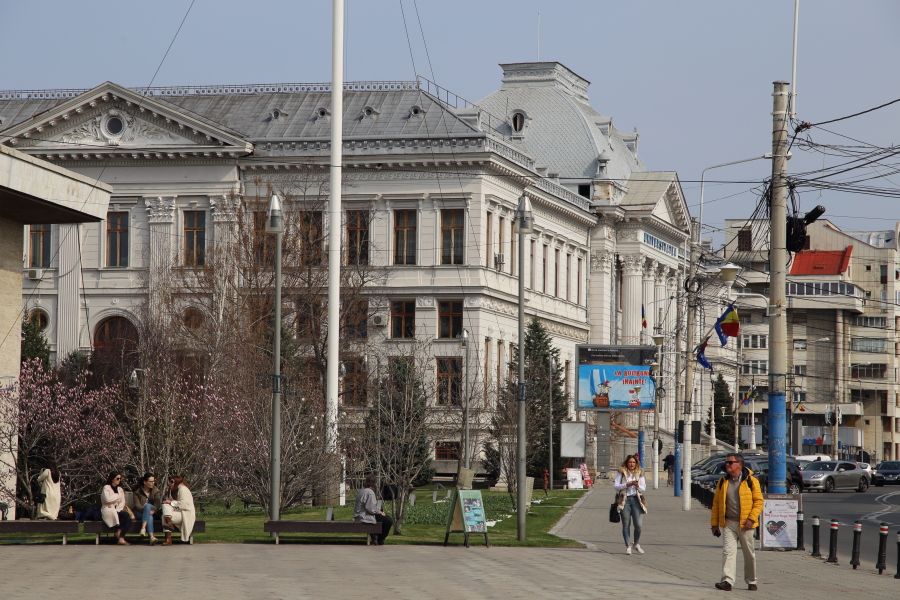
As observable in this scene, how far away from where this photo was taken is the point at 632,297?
102 m

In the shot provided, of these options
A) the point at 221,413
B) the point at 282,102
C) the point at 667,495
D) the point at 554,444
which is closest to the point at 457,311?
the point at 554,444

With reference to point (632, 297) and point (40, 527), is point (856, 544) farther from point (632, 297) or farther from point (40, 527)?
point (632, 297)

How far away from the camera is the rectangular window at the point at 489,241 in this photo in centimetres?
7962

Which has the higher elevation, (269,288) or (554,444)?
(269,288)

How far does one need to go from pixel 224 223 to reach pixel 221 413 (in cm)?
3379

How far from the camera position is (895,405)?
16050cm

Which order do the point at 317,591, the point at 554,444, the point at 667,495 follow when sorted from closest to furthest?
the point at 317,591 → the point at 667,495 → the point at 554,444

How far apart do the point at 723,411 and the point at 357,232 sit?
5552 cm

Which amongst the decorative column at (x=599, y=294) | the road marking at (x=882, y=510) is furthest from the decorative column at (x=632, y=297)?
the road marking at (x=882, y=510)

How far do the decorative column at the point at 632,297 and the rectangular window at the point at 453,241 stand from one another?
24.2m

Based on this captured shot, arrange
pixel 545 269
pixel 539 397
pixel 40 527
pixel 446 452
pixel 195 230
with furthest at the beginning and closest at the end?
pixel 545 269, pixel 195 230, pixel 446 452, pixel 539 397, pixel 40 527

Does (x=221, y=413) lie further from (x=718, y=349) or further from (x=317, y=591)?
(x=718, y=349)

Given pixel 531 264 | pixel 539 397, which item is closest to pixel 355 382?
pixel 539 397

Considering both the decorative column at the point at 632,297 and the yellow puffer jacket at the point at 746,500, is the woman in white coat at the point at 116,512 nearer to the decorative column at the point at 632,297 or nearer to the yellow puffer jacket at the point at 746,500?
the yellow puffer jacket at the point at 746,500
